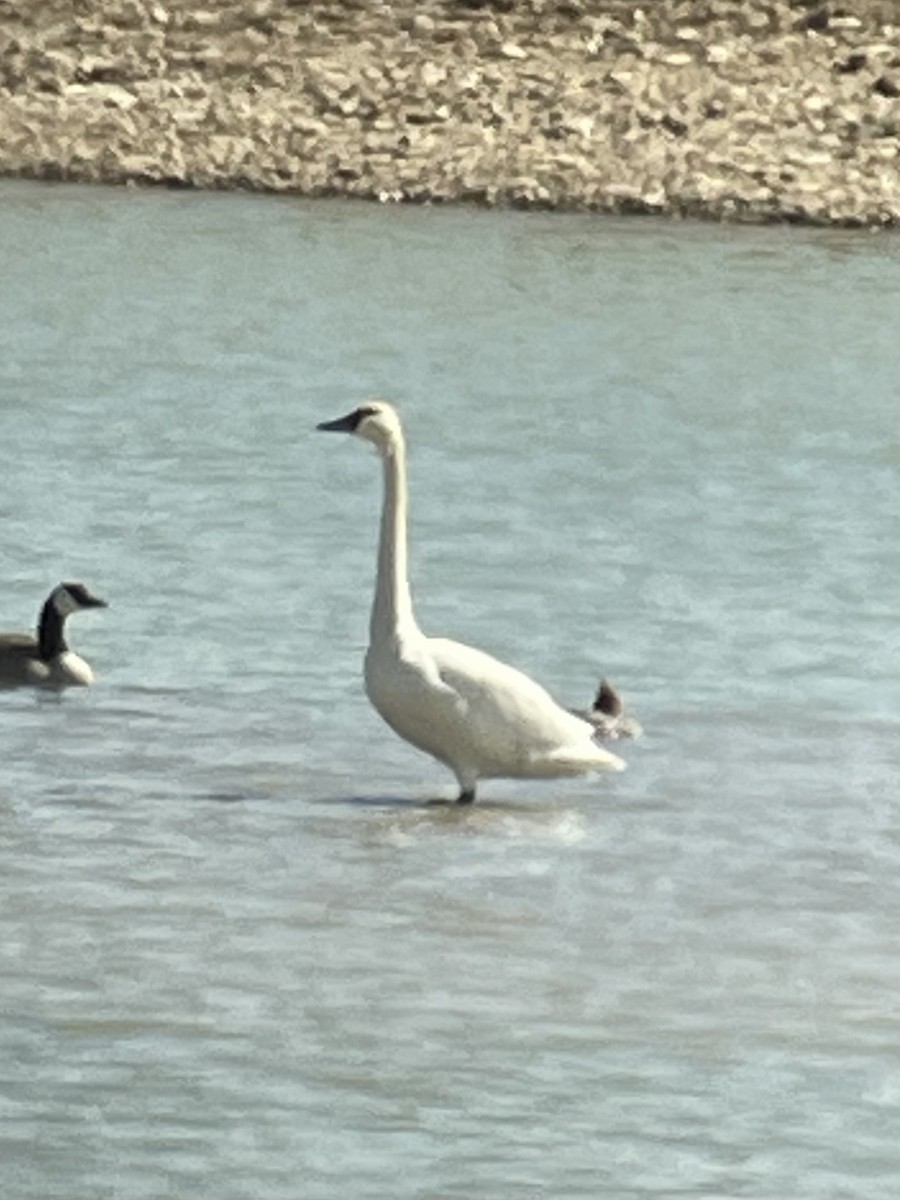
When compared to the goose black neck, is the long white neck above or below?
above

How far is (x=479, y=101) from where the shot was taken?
32.0 meters

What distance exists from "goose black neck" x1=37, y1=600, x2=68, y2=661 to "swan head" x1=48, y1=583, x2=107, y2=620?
0.14 m

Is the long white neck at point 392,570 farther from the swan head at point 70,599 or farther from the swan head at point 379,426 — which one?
the swan head at point 70,599

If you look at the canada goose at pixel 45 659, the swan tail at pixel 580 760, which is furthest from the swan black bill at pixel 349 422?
the canada goose at pixel 45 659

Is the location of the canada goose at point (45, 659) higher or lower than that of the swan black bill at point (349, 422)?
lower

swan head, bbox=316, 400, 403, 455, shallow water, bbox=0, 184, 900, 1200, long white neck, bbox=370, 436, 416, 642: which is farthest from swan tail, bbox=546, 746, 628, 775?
swan head, bbox=316, 400, 403, 455

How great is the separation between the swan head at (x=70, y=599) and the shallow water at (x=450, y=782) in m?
0.17

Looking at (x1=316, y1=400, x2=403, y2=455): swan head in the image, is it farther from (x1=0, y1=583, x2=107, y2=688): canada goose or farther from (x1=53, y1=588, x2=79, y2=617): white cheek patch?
(x1=53, y1=588, x2=79, y2=617): white cheek patch

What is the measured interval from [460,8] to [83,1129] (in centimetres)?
2516

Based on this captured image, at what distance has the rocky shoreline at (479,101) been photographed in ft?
101

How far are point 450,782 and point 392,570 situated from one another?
66 cm

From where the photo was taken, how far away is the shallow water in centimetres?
921

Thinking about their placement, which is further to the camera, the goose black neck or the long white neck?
the goose black neck

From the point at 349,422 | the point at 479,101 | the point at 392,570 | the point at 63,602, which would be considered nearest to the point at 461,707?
the point at 392,570
